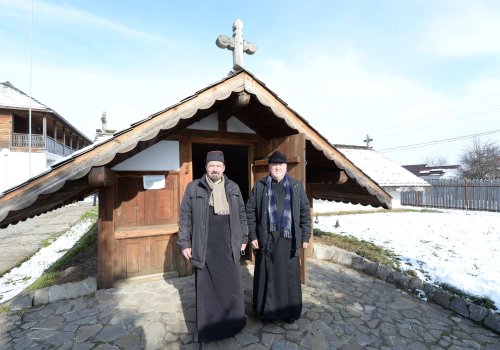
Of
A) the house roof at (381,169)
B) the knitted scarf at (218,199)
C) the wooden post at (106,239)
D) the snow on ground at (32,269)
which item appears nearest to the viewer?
the knitted scarf at (218,199)

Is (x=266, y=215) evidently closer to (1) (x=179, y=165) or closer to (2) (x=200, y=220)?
(2) (x=200, y=220)

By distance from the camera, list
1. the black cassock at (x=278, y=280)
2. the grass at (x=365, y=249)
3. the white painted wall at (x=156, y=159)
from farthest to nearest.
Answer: the grass at (x=365, y=249) < the white painted wall at (x=156, y=159) < the black cassock at (x=278, y=280)

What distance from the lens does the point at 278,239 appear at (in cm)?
363

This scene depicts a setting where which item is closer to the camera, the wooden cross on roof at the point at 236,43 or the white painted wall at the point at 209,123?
the wooden cross on roof at the point at 236,43

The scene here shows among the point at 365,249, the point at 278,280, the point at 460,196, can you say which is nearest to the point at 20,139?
the point at 365,249

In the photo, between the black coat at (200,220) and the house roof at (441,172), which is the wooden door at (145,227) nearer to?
the black coat at (200,220)

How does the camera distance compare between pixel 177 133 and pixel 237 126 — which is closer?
pixel 177 133

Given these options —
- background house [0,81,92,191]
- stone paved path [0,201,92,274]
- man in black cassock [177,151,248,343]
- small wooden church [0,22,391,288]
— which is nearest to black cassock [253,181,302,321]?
man in black cassock [177,151,248,343]

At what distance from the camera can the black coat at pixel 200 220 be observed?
10.7 ft

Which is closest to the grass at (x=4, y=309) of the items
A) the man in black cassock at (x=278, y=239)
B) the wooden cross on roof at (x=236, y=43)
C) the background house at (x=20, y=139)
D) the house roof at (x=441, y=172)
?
the man in black cassock at (x=278, y=239)

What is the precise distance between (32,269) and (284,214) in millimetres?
6865

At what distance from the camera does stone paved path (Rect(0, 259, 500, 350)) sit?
324cm

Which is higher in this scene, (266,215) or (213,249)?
(266,215)

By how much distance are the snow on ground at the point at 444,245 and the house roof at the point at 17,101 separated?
2414cm
